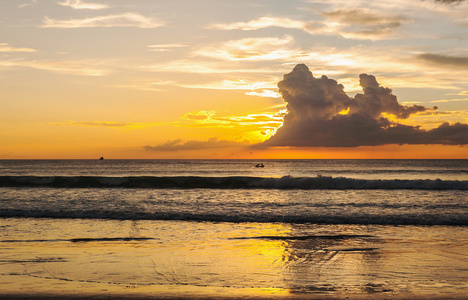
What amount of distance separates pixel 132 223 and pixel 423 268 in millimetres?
11770

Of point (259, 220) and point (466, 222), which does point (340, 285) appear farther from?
point (466, 222)

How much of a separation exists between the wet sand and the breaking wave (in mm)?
23332

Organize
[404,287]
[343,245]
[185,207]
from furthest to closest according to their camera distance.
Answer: [185,207] < [343,245] < [404,287]

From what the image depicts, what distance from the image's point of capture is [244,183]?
1665 inches

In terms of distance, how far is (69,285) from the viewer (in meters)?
8.63

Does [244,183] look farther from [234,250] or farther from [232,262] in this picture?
[232,262]

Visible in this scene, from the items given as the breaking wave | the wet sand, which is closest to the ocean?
the wet sand

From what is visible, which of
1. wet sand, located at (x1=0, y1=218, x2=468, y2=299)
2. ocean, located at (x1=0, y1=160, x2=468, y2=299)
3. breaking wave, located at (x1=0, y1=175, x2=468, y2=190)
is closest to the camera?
wet sand, located at (x1=0, y1=218, x2=468, y2=299)

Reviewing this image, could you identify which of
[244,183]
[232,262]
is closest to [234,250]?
[232,262]

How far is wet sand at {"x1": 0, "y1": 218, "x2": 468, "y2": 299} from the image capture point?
822 centimetres

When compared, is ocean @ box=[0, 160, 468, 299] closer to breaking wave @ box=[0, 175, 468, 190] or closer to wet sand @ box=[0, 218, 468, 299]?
wet sand @ box=[0, 218, 468, 299]

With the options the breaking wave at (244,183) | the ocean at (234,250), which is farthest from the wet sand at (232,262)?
the breaking wave at (244,183)

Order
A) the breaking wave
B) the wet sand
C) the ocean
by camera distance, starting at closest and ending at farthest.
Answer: the wet sand, the ocean, the breaking wave

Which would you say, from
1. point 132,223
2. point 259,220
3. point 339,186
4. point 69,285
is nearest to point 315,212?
point 259,220
